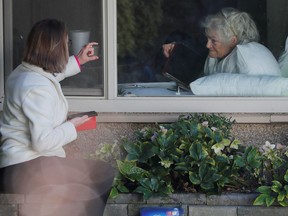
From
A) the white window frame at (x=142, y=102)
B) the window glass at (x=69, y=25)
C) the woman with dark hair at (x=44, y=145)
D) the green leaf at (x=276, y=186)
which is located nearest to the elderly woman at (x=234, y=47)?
the white window frame at (x=142, y=102)

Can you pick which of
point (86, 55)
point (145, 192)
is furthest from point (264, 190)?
point (86, 55)

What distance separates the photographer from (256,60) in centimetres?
638

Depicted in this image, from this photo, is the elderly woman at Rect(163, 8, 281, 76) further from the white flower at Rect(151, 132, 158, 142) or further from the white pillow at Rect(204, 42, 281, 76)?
the white flower at Rect(151, 132, 158, 142)

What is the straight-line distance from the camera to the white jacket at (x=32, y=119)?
4781 mm

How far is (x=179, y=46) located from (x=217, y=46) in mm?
A: 306

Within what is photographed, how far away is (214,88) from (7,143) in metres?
2.00

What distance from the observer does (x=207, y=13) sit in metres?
Result: 6.40

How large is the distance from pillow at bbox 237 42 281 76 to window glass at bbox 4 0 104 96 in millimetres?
1124

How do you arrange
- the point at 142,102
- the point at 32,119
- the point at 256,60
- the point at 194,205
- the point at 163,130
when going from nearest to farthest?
the point at 32,119
the point at 194,205
the point at 163,130
the point at 142,102
the point at 256,60

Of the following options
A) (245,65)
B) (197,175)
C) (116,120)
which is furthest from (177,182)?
(245,65)

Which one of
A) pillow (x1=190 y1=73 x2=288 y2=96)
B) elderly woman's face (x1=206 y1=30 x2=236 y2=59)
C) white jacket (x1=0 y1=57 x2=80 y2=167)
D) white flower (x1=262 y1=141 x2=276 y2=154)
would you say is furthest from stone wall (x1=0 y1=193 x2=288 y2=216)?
elderly woman's face (x1=206 y1=30 x2=236 y2=59)

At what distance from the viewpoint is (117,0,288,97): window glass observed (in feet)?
20.9

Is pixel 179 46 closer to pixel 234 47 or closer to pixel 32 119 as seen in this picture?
pixel 234 47

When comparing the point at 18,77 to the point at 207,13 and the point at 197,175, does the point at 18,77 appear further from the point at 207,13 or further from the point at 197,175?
the point at 207,13
